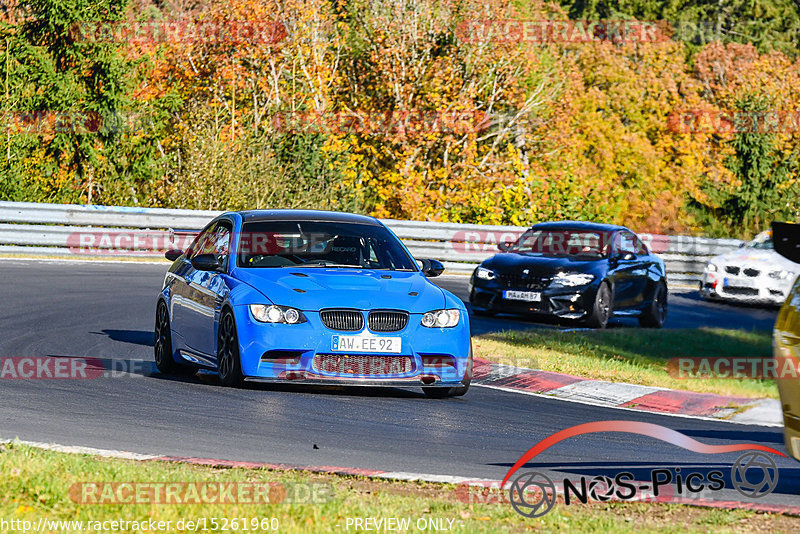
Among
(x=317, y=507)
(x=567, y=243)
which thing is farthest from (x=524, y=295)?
(x=317, y=507)

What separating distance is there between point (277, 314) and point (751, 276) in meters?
15.7

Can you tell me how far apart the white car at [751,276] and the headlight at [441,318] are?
1438 cm

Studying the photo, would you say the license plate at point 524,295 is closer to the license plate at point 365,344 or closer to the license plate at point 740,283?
the license plate at point 740,283

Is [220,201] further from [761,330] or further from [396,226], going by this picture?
[761,330]

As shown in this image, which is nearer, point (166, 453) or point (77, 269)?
point (166, 453)

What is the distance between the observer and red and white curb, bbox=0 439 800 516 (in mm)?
6852

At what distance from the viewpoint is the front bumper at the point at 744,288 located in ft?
79.3

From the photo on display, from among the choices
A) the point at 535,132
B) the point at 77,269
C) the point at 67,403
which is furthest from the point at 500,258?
the point at 535,132

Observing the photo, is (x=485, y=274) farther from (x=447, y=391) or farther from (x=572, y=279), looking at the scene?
(x=447, y=391)

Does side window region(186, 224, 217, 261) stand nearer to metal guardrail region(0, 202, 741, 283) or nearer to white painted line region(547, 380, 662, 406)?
white painted line region(547, 380, 662, 406)

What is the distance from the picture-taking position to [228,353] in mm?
10875

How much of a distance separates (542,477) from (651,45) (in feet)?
210

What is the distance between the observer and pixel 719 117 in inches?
2638

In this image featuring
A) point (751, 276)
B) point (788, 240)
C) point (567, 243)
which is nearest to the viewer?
point (788, 240)
